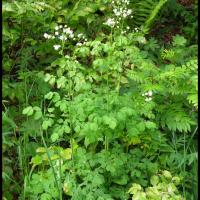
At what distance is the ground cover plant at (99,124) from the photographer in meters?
2.48

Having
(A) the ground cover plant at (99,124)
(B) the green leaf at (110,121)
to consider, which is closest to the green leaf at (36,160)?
(A) the ground cover plant at (99,124)

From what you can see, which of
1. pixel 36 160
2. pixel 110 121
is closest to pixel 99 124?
pixel 110 121

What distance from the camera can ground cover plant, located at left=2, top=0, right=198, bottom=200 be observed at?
2.48 metres

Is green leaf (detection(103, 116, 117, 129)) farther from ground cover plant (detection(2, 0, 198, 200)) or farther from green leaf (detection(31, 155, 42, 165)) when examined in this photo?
green leaf (detection(31, 155, 42, 165))

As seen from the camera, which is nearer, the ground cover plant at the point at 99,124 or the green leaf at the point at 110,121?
the green leaf at the point at 110,121

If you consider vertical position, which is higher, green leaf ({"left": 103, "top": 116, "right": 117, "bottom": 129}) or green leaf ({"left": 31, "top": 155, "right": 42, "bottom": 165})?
green leaf ({"left": 103, "top": 116, "right": 117, "bottom": 129})

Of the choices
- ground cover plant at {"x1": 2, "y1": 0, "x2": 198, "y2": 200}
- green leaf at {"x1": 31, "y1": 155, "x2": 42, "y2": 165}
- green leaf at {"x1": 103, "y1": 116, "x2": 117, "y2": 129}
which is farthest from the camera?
green leaf at {"x1": 31, "y1": 155, "x2": 42, "y2": 165}

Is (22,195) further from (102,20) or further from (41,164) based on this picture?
(102,20)

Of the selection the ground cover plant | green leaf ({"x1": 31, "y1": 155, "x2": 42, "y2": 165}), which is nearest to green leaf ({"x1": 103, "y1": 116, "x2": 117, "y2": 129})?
the ground cover plant

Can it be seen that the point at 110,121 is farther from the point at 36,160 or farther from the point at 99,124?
the point at 36,160

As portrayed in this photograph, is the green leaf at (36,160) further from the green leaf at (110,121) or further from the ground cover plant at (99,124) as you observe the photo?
the green leaf at (110,121)

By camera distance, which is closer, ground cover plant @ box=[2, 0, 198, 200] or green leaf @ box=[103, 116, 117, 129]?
green leaf @ box=[103, 116, 117, 129]

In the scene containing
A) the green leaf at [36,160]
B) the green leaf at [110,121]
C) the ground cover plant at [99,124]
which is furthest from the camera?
the green leaf at [36,160]

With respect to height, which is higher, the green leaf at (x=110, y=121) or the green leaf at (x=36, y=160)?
the green leaf at (x=110, y=121)
